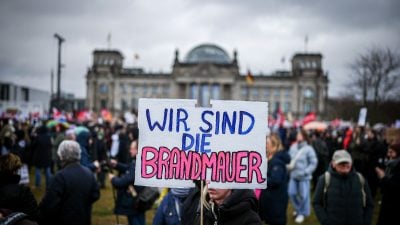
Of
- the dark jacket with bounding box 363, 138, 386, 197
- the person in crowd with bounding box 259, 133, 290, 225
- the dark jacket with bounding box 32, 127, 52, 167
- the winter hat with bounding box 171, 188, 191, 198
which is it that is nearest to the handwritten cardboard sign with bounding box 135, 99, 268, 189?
the winter hat with bounding box 171, 188, 191, 198

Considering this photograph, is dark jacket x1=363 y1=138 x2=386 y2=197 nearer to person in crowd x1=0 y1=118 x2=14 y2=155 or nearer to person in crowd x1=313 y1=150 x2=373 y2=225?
person in crowd x1=313 y1=150 x2=373 y2=225

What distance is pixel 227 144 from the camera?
327cm

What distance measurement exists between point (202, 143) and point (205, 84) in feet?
271

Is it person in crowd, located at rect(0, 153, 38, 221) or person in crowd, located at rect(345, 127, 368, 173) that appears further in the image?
person in crowd, located at rect(345, 127, 368, 173)

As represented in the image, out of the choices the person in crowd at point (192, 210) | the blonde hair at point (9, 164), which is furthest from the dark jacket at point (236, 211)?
the blonde hair at point (9, 164)

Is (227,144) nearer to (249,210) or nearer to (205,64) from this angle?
(249,210)

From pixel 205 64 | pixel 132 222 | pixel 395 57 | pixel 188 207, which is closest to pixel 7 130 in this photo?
pixel 132 222

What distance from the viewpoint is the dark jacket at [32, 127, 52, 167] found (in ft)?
38.8

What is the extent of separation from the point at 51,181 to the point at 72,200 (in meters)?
0.33

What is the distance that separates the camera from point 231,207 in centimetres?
302

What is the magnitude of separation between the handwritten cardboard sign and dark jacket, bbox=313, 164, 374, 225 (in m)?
1.96

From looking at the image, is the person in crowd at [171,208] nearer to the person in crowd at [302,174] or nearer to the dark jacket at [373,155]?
the person in crowd at [302,174]

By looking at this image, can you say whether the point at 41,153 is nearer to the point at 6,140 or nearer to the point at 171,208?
the point at 6,140

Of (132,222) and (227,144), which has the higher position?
(227,144)
